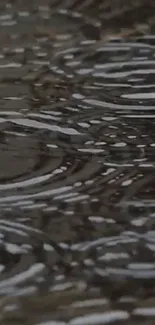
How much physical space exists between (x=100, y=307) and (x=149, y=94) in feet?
1.14

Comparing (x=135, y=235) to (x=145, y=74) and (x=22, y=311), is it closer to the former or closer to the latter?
(x=22, y=311)

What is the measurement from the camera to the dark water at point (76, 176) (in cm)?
41

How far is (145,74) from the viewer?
30.4 inches

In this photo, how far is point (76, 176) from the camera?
56 centimetres

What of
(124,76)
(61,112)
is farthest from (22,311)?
(124,76)

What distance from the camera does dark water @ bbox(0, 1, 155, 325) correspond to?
41 centimetres

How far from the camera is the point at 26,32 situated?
901mm

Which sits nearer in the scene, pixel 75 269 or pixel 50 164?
pixel 75 269

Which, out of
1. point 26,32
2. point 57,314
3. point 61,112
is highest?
point 26,32

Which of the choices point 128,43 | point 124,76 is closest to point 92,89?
point 124,76

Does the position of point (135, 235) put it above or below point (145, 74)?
below

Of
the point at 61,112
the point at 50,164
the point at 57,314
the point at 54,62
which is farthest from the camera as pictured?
the point at 54,62

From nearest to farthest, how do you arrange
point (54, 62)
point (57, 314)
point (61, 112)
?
point (57, 314) < point (61, 112) < point (54, 62)

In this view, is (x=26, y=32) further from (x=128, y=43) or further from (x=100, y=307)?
(x=100, y=307)
